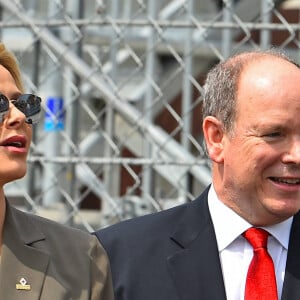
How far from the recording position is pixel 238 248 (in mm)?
2436

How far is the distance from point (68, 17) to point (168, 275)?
160cm

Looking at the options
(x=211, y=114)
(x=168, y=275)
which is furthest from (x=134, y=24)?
(x=168, y=275)

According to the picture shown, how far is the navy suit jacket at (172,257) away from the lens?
2395 millimetres

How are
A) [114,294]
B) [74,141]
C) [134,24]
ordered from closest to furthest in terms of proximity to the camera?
[114,294] → [134,24] → [74,141]

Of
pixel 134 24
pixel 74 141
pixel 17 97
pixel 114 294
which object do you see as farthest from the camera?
pixel 74 141

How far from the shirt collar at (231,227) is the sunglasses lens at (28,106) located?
57 centimetres

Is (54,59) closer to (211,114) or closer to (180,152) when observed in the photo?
(180,152)

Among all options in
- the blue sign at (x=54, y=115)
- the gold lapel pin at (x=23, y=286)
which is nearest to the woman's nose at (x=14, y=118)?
the gold lapel pin at (x=23, y=286)

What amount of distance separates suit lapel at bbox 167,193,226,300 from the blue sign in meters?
1.39

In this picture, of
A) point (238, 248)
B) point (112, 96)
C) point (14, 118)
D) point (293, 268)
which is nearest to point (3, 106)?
point (14, 118)

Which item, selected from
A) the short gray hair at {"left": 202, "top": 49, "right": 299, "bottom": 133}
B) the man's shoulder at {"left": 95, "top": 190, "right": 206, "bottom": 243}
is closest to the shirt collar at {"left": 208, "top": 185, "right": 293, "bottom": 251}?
the man's shoulder at {"left": 95, "top": 190, "right": 206, "bottom": 243}

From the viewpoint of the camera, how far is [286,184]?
2.35m

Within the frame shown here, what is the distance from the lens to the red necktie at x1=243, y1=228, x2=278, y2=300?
7.66 feet

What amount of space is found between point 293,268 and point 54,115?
69.6 inches
